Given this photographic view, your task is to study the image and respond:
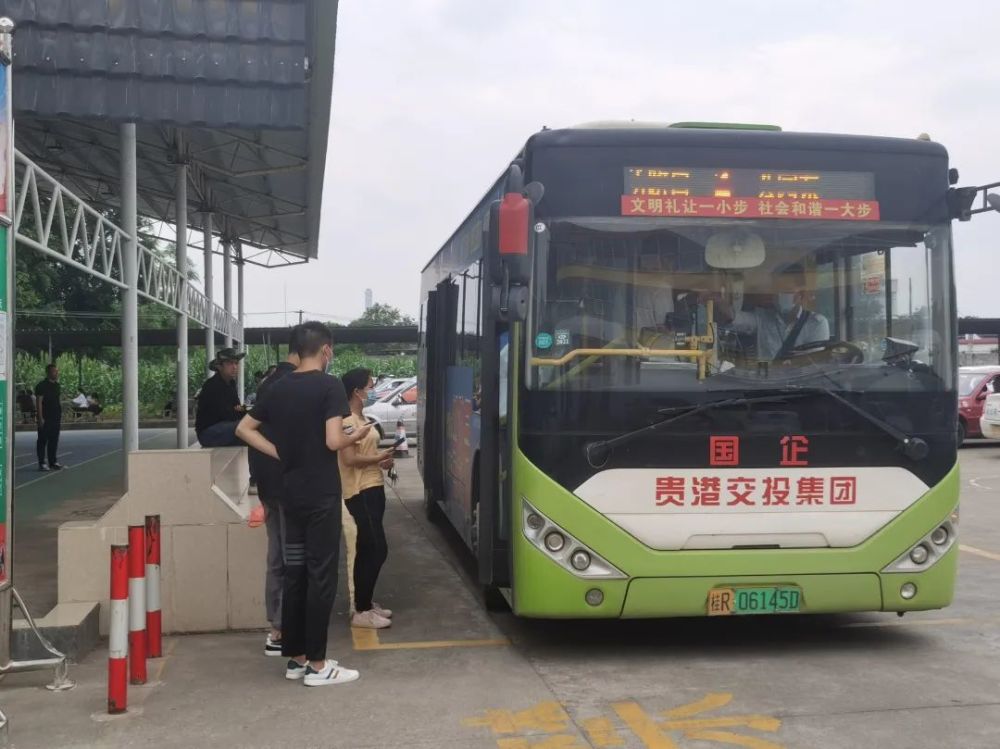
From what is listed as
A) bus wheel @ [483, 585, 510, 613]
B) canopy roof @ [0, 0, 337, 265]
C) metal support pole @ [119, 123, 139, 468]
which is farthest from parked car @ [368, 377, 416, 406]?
bus wheel @ [483, 585, 510, 613]

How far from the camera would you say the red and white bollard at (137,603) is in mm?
5520

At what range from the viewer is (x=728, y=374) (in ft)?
19.8

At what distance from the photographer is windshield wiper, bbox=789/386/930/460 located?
6078 millimetres

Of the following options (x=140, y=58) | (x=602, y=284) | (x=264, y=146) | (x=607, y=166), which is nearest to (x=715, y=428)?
(x=602, y=284)

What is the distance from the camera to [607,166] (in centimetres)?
612

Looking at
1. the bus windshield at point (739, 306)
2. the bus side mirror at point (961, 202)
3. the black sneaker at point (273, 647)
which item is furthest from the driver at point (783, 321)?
the black sneaker at point (273, 647)

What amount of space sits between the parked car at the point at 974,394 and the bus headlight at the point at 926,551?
18.0m

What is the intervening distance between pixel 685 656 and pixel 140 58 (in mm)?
8463

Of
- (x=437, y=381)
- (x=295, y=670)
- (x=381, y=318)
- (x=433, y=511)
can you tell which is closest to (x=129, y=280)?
(x=437, y=381)

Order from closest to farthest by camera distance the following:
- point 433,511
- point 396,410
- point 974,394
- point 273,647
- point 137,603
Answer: point 137,603
point 273,647
point 433,511
point 974,394
point 396,410

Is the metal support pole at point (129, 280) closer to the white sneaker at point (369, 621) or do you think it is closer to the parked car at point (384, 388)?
the white sneaker at point (369, 621)

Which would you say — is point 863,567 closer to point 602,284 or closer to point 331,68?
point 602,284

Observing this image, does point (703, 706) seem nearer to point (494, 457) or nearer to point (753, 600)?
point (753, 600)

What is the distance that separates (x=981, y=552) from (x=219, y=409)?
23.8 ft
